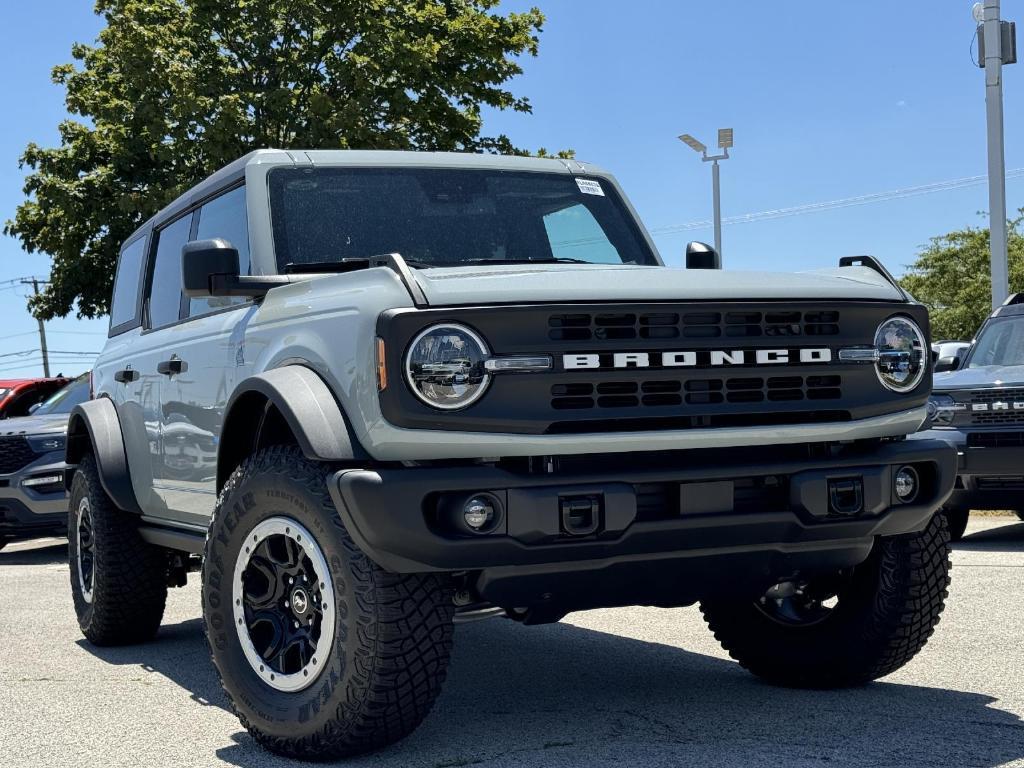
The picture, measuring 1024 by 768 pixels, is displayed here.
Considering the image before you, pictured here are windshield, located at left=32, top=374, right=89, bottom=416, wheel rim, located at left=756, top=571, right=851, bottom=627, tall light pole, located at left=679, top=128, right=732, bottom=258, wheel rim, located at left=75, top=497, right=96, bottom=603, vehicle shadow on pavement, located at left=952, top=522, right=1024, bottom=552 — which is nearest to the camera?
wheel rim, located at left=756, top=571, right=851, bottom=627

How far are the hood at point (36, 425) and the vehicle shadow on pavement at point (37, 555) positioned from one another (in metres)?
1.18

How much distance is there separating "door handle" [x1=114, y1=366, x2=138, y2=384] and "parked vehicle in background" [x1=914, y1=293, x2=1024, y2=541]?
18.8 ft

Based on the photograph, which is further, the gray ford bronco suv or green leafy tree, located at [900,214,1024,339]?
green leafy tree, located at [900,214,1024,339]

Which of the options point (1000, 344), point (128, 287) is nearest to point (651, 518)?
point (128, 287)

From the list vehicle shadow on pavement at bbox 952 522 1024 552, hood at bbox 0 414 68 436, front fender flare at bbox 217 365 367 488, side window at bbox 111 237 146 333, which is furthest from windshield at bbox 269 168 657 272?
hood at bbox 0 414 68 436

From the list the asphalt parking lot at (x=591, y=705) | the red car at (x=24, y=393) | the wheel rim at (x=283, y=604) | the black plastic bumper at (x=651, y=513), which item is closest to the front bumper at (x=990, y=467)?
the asphalt parking lot at (x=591, y=705)

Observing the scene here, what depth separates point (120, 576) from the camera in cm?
665

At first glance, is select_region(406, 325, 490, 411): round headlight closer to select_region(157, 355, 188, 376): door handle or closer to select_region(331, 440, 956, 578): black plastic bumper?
select_region(331, 440, 956, 578): black plastic bumper

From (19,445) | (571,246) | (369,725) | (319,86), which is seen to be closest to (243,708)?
(369,725)

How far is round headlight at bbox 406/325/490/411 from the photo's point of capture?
390 cm

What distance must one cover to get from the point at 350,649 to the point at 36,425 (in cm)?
980

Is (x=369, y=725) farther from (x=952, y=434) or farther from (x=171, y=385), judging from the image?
(x=952, y=434)

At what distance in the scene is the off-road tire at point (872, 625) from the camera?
4836 millimetres

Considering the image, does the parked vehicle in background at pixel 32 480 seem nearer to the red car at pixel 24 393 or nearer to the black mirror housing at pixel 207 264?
the red car at pixel 24 393
